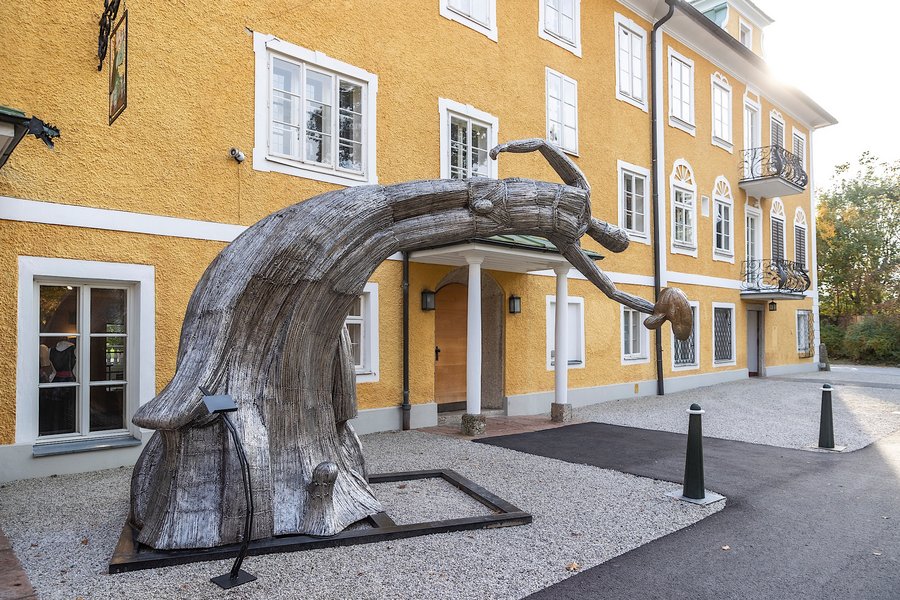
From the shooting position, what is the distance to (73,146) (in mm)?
6570

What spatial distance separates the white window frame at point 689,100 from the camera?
50.6ft

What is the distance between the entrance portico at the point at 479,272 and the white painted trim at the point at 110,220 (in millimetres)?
3125

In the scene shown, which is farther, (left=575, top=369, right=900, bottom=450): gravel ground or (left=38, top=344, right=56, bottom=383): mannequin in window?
(left=575, top=369, right=900, bottom=450): gravel ground

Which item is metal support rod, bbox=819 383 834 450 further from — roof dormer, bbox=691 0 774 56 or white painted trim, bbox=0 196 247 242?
roof dormer, bbox=691 0 774 56

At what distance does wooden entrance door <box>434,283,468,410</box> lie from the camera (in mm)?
11469

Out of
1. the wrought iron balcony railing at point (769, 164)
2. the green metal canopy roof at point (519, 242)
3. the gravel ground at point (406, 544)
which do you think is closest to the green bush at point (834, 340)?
the wrought iron balcony railing at point (769, 164)

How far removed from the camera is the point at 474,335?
9398mm

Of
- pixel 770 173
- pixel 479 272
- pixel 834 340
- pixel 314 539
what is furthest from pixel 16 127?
pixel 834 340

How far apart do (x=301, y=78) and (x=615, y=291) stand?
566cm

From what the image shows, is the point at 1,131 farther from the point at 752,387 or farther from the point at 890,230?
the point at 890,230

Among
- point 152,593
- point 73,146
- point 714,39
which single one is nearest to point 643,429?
point 152,593

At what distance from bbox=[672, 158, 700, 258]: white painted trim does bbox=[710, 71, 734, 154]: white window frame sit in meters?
1.91

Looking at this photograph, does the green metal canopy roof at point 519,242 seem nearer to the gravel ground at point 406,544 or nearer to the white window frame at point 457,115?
the white window frame at point 457,115

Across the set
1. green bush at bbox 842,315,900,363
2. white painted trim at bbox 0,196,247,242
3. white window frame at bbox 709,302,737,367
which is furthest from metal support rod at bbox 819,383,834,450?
green bush at bbox 842,315,900,363
